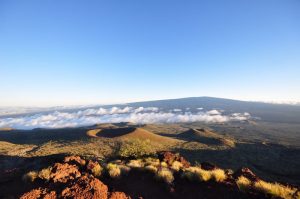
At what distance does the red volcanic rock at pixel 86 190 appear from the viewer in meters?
8.91

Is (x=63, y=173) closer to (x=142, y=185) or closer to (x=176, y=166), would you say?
(x=142, y=185)

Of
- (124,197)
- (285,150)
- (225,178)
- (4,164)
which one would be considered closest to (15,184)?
(124,197)

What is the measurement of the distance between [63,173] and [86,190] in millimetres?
2841

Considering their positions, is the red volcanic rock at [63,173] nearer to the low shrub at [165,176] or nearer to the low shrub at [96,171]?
the low shrub at [96,171]

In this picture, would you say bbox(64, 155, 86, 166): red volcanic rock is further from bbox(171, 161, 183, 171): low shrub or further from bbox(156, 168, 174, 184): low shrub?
bbox(171, 161, 183, 171): low shrub

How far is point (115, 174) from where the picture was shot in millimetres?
12188

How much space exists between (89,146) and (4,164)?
2440 cm

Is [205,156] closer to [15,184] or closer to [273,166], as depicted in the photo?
[273,166]

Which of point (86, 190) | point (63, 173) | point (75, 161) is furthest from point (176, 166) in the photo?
point (86, 190)

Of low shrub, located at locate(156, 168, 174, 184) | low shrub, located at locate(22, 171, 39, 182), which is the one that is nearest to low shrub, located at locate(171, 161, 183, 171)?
low shrub, located at locate(156, 168, 174, 184)

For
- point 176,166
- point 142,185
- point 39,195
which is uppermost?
point 39,195

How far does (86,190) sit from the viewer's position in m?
9.20

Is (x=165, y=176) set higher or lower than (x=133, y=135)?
higher

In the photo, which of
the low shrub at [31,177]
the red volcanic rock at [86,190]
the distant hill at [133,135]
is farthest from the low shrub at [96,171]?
the distant hill at [133,135]
